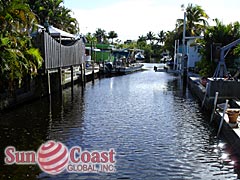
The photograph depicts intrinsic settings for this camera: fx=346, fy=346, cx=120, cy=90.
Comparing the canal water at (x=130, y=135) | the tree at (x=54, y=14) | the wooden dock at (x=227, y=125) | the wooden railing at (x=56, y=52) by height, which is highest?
the tree at (x=54, y=14)

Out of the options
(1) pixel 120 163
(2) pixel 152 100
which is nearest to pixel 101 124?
(1) pixel 120 163

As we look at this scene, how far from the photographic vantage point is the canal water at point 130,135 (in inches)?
399

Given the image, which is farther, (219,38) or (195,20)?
(195,20)

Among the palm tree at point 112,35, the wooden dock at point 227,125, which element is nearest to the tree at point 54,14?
the wooden dock at point 227,125

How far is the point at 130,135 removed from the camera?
14227mm

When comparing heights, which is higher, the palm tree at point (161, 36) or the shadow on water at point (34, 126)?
the palm tree at point (161, 36)

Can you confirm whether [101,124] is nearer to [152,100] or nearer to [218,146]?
[218,146]

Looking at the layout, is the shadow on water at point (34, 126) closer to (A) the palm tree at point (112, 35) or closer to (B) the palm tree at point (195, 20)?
(B) the palm tree at point (195, 20)

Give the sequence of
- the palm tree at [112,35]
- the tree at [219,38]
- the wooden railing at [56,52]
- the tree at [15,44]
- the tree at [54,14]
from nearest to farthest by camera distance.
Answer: the tree at [15,44]
the wooden railing at [56,52]
the tree at [219,38]
the tree at [54,14]
the palm tree at [112,35]

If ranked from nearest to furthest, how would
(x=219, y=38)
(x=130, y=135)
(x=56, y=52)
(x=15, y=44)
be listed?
(x=130, y=135), (x=15, y=44), (x=56, y=52), (x=219, y=38)

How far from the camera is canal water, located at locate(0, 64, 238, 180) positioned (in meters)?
10.1

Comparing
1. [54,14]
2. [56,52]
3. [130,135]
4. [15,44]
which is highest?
[54,14]

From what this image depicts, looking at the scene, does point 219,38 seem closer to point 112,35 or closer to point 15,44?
point 15,44

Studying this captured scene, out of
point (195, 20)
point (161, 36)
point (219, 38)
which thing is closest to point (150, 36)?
point (161, 36)
